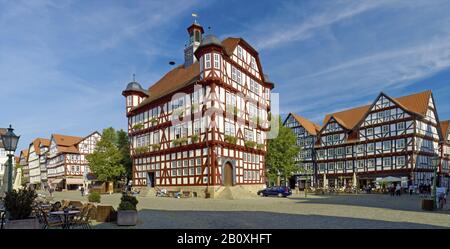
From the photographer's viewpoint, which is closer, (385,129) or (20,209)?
(20,209)

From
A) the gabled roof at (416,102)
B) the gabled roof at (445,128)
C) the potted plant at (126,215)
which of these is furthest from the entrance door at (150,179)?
the gabled roof at (445,128)

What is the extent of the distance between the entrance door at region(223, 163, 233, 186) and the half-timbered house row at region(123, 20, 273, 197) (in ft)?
0.30

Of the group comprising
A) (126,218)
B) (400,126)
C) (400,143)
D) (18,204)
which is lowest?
(126,218)

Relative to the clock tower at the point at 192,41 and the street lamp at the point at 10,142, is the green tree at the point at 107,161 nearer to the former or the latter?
the clock tower at the point at 192,41

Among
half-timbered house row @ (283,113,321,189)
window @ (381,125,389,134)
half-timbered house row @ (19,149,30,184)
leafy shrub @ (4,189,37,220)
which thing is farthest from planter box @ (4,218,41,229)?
half-timbered house row @ (19,149,30,184)

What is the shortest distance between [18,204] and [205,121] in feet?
86.5

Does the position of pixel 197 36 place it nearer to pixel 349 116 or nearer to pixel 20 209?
pixel 349 116

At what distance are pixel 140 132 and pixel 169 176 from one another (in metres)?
9.06

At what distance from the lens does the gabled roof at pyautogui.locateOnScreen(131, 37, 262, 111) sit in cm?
4044

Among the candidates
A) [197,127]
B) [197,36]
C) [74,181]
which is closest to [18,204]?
[197,127]

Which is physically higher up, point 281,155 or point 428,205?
point 281,155

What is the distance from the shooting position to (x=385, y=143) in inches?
2291

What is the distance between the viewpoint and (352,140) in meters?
63.1
